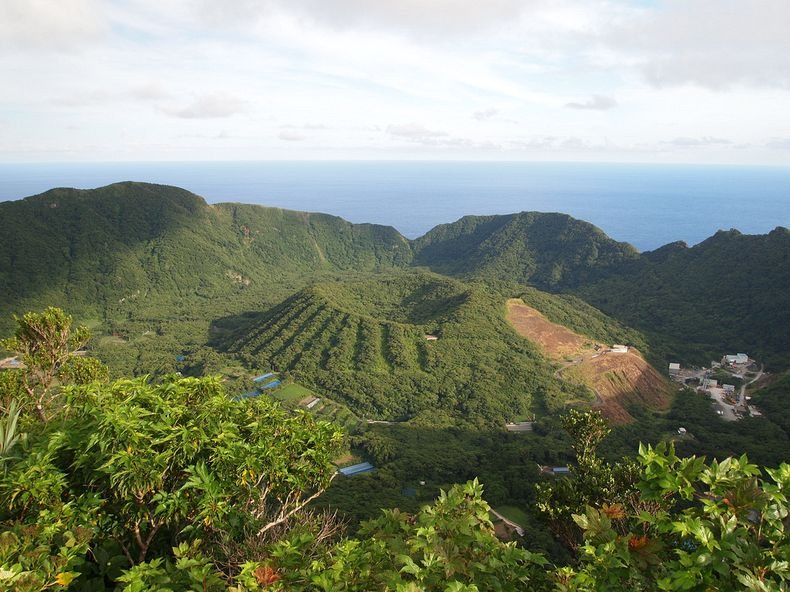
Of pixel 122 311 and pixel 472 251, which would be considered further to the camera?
pixel 472 251

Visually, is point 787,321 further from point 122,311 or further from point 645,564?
point 122,311

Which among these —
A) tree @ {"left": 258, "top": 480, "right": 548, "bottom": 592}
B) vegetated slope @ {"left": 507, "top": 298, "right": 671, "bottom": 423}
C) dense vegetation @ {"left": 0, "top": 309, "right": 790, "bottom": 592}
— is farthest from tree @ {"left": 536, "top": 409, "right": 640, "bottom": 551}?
vegetated slope @ {"left": 507, "top": 298, "right": 671, "bottom": 423}

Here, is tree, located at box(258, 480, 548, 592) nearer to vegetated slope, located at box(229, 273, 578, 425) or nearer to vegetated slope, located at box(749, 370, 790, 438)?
vegetated slope, located at box(229, 273, 578, 425)

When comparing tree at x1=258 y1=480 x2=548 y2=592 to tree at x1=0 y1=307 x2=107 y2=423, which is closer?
tree at x1=258 y1=480 x2=548 y2=592

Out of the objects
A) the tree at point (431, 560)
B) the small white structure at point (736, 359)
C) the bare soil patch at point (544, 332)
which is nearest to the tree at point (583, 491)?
the tree at point (431, 560)

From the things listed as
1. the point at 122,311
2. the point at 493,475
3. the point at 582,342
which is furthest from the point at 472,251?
the point at 493,475

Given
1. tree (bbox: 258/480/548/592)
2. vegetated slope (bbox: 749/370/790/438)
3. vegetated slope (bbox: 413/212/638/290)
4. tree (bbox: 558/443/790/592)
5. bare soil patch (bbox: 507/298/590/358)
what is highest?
tree (bbox: 558/443/790/592)

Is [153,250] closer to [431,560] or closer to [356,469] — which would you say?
[356,469]

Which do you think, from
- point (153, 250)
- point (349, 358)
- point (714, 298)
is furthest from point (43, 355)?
point (153, 250)
